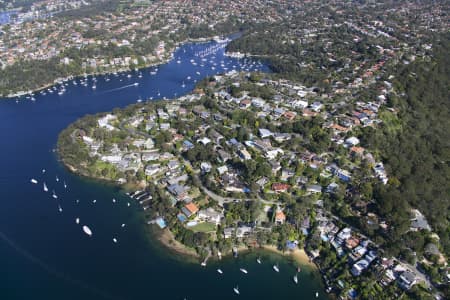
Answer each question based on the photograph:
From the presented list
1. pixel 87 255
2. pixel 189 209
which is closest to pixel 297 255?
pixel 189 209

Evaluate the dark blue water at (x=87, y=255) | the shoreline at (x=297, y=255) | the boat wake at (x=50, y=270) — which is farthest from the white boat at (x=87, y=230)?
the shoreline at (x=297, y=255)

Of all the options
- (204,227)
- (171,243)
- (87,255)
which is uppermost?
(204,227)

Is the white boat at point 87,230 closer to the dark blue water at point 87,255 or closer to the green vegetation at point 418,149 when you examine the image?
the dark blue water at point 87,255

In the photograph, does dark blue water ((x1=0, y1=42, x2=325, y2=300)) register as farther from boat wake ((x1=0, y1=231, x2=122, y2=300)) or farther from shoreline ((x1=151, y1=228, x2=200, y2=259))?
shoreline ((x1=151, y1=228, x2=200, y2=259))

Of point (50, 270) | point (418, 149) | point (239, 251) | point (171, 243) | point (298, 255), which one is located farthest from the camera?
point (418, 149)

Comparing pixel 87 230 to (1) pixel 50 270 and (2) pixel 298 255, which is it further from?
(2) pixel 298 255
